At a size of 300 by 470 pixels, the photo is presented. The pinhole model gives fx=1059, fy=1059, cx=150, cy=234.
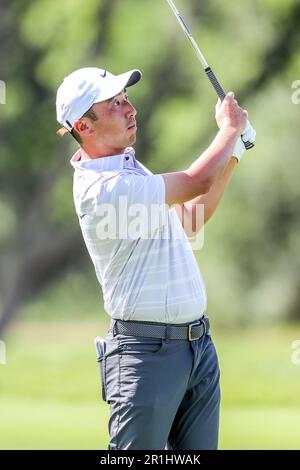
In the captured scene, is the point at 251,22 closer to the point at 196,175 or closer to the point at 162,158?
the point at 162,158

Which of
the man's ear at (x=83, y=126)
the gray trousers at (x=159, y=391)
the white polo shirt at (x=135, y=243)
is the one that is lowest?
the gray trousers at (x=159, y=391)

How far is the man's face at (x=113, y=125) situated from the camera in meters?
2.97

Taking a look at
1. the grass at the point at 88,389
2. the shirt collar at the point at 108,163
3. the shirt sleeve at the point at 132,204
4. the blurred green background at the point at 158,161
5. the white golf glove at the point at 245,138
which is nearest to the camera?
the shirt sleeve at the point at 132,204

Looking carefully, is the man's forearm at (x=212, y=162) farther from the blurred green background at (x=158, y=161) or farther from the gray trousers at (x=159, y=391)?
the blurred green background at (x=158, y=161)

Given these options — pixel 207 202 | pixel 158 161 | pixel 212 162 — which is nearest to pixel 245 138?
pixel 207 202

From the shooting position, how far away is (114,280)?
2.92m

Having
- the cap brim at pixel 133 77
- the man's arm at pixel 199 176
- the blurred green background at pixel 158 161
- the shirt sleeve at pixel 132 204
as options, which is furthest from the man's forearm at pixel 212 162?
the blurred green background at pixel 158 161

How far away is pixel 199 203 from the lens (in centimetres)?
321

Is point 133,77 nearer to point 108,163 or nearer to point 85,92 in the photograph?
point 85,92

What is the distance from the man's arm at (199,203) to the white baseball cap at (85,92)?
0.43 m

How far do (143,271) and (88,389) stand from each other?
7.07 metres
